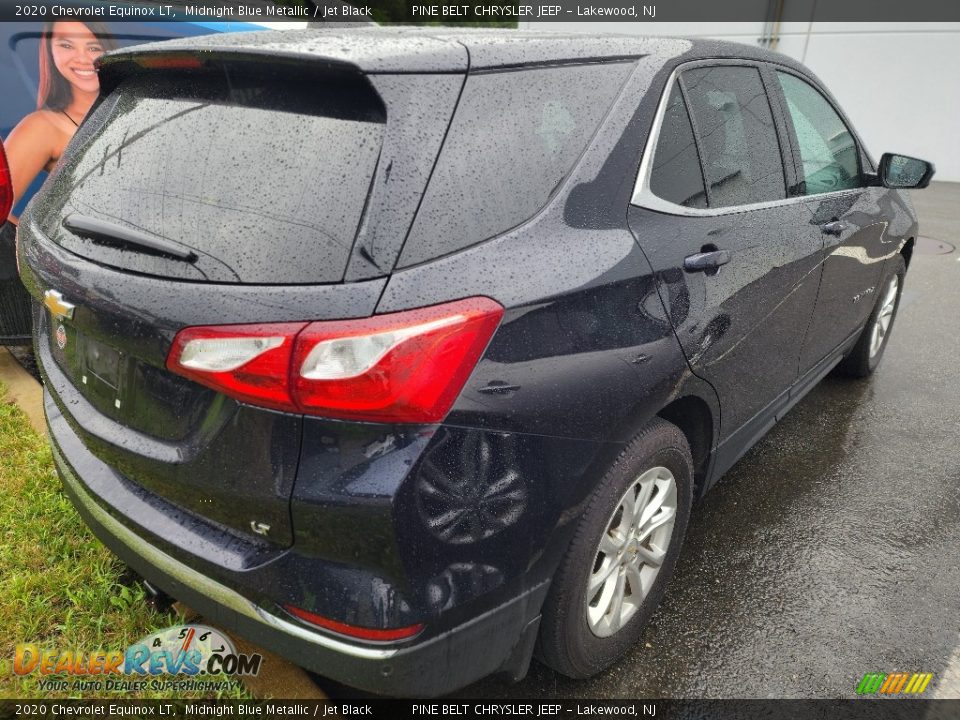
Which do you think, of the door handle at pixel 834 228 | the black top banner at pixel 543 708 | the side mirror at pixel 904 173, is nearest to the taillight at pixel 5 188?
the black top banner at pixel 543 708

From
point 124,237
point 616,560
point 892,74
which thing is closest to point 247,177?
point 124,237

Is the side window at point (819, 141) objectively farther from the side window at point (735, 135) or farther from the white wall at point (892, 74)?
the white wall at point (892, 74)

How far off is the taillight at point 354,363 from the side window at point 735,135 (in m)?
1.21

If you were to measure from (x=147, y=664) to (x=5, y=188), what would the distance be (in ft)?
7.64

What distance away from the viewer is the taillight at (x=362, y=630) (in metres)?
1.40

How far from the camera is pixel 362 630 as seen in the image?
1.40 metres

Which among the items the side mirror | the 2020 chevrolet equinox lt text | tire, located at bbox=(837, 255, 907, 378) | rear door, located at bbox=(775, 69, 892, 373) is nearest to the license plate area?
the 2020 chevrolet equinox lt text

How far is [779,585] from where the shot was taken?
8.09 feet

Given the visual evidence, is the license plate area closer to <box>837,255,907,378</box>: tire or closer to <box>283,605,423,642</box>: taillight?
<box>283,605,423,642</box>: taillight

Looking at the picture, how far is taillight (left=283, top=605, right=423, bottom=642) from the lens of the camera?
140 cm

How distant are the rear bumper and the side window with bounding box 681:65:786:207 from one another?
4.66ft

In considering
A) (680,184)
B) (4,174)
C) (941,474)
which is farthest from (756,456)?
(4,174)

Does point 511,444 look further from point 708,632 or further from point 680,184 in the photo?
point 708,632

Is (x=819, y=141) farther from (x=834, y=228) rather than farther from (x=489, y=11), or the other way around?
(x=489, y=11)
